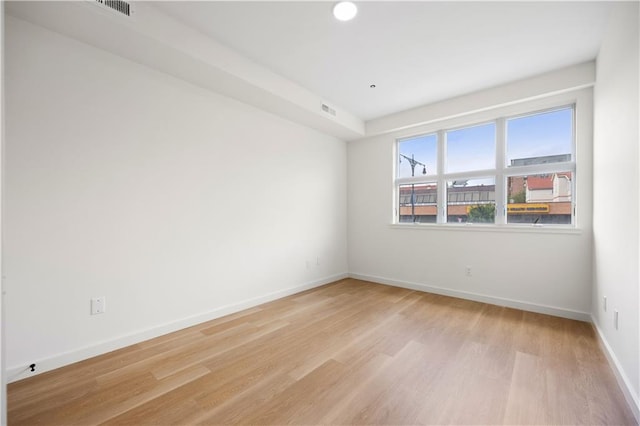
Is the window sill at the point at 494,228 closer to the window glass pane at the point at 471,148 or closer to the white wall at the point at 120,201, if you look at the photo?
the window glass pane at the point at 471,148

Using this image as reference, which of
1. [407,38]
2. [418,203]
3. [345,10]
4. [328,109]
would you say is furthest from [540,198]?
[345,10]

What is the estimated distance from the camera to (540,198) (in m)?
3.27

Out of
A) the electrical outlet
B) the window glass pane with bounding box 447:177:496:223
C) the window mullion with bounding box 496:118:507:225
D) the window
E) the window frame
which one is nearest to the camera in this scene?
the electrical outlet

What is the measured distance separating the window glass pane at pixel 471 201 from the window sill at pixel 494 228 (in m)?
0.15

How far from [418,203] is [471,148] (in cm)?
105

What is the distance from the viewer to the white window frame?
117 inches

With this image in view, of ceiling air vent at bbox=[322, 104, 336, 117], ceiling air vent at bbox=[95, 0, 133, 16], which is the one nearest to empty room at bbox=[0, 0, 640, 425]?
ceiling air vent at bbox=[95, 0, 133, 16]

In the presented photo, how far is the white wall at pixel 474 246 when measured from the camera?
9.61 feet

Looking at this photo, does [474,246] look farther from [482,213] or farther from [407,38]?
[407,38]

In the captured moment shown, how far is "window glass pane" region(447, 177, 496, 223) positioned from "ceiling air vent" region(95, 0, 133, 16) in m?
3.97

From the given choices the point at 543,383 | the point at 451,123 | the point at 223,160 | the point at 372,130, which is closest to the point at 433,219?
the point at 451,123

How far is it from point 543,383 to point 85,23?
160 inches

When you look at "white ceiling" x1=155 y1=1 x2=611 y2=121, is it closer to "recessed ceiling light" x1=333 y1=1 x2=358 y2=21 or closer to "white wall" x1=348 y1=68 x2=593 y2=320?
"recessed ceiling light" x1=333 y1=1 x2=358 y2=21

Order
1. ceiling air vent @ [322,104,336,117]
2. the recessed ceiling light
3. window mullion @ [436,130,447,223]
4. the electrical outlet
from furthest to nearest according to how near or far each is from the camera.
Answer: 1. window mullion @ [436,130,447,223]
2. ceiling air vent @ [322,104,336,117]
3. the electrical outlet
4. the recessed ceiling light
